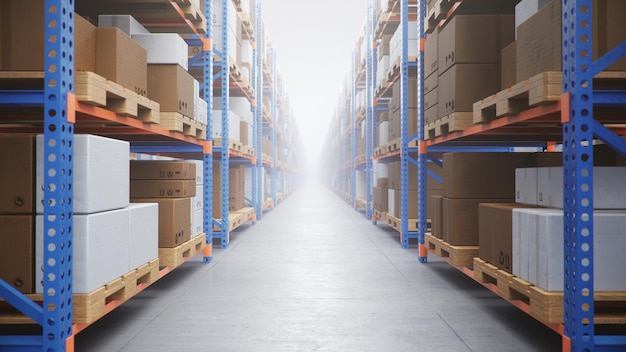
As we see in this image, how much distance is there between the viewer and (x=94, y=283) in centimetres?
237

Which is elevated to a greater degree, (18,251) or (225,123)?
(225,123)

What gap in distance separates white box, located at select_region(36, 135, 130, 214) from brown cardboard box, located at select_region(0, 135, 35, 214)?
0.04 m

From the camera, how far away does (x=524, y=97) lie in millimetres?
2656

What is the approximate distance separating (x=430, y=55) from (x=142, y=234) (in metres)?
3.28

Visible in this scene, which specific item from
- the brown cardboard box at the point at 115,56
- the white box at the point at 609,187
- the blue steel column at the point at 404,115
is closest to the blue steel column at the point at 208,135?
the brown cardboard box at the point at 115,56

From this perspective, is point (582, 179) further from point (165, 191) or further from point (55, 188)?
point (165, 191)

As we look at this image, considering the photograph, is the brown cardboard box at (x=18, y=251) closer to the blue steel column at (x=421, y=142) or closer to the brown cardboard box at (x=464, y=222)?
the brown cardboard box at (x=464, y=222)

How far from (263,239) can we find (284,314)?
12.2ft

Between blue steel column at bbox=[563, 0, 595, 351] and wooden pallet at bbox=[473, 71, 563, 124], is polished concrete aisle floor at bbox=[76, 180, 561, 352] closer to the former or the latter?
blue steel column at bbox=[563, 0, 595, 351]

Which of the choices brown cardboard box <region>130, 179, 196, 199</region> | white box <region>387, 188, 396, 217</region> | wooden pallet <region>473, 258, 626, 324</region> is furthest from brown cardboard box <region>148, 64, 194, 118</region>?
white box <region>387, 188, 396, 217</region>

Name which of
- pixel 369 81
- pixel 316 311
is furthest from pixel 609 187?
pixel 369 81

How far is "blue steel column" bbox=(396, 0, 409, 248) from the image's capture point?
19.0ft

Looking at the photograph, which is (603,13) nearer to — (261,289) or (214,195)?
(261,289)

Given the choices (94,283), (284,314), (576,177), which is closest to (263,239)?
(284,314)
